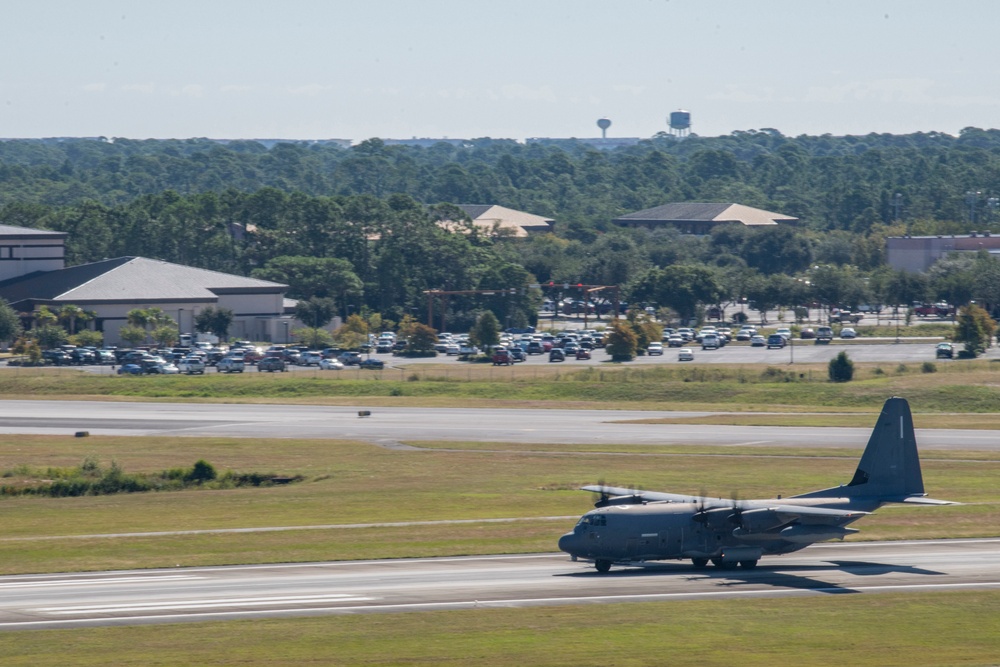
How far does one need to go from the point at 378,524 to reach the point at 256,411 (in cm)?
4897

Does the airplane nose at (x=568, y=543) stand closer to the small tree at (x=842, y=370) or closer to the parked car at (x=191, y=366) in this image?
the small tree at (x=842, y=370)

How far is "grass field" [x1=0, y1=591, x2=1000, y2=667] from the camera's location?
36.8 metres

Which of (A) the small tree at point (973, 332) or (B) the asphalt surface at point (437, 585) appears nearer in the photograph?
(B) the asphalt surface at point (437, 585)

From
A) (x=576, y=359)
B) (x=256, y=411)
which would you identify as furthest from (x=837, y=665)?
(x=576, y=359)

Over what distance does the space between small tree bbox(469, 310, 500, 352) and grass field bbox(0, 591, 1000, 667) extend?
107m

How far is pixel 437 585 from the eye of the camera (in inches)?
1813

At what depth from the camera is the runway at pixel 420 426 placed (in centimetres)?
8769

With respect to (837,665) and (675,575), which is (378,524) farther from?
(837,665)

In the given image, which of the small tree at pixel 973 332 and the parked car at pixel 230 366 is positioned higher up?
the small tree at pixel 973 332

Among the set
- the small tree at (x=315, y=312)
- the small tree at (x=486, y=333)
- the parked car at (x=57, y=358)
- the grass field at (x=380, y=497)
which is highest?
the small tree at (x=315, y=312)

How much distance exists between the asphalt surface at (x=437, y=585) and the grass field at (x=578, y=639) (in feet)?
4.87

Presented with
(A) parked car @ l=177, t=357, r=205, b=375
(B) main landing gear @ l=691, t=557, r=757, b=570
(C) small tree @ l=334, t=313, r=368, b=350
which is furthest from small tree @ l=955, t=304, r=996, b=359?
(B) main landing gear @ l=691, t=557, r=757, b=570

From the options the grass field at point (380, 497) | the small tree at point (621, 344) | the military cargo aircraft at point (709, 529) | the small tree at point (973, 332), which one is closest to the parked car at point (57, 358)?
the grass field at point (380, 497)

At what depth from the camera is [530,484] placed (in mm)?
70938
